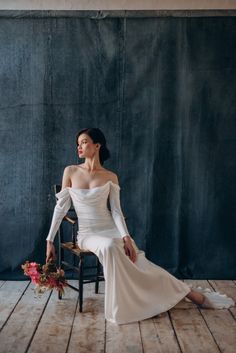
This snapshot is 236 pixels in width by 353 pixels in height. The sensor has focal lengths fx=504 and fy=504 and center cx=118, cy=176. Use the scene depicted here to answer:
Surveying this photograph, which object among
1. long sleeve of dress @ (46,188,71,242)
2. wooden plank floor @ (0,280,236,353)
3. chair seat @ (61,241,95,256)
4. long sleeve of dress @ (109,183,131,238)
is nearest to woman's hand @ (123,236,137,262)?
long sleeve of dress @ (109,183,131,238)

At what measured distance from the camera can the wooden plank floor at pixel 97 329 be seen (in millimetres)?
3160

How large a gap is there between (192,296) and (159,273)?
0.34 metres

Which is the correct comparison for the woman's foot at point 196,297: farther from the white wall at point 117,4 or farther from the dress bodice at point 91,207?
the white wall at point 117,4

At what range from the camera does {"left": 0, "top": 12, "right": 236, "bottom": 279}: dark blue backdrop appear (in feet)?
15.3

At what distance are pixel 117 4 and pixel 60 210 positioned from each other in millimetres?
2012

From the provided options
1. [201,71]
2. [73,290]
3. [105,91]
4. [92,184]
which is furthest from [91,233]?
[201,71]

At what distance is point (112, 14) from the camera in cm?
462

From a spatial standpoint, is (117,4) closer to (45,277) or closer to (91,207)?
(91,207)

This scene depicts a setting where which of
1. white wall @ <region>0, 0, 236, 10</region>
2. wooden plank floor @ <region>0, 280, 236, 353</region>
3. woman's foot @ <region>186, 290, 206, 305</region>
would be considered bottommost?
wooden plank floor @ <region>0, 280, 236, 353</region>

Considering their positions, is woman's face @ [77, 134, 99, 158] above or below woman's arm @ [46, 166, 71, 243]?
above

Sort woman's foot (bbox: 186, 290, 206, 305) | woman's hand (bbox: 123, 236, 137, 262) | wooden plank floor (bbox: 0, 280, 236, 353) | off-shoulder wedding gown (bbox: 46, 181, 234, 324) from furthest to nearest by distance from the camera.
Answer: woman's foot (bbox: 186, 290, 206, 305), woman's hand (bbox: 123, 236, 137, 262), off-shoulder wedding gown (bbox: 46, 181, 234, 324), wooden plank floor (bbox: 0, 280, 236, 353)

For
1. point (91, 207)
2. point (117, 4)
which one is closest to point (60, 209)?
point (91, 207)

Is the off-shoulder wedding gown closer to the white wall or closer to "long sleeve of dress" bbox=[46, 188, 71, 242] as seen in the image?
"long sleeve of dress" bbox=[46, 188, 71, 242]

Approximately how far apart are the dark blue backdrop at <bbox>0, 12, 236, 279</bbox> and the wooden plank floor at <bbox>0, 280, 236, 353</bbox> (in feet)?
2.80
